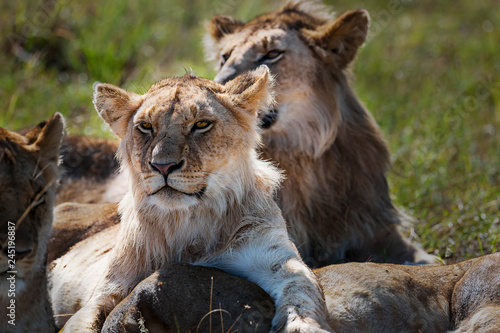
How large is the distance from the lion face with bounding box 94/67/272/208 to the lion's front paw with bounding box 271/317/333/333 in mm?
758

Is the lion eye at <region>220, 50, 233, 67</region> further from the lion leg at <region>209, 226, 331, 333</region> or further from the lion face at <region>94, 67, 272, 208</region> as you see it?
the lion leg at <region>209, 226, 331, 333</region>

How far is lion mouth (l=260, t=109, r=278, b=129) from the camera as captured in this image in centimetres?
497

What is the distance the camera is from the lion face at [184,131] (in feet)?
10.7

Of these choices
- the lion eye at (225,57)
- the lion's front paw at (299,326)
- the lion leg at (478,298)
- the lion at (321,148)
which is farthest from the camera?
the lion eye at (225,57)

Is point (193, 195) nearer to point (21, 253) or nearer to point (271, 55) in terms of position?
point (21, 253)

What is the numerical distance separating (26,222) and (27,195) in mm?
121

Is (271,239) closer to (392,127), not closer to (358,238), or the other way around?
(358,238)

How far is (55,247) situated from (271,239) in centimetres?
191

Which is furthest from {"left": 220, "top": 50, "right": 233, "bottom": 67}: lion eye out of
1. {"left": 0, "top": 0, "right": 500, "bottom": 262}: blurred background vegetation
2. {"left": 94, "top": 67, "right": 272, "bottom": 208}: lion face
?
{"left": 94, "top": 67, "right": 272, "bottom": 208}: lion face

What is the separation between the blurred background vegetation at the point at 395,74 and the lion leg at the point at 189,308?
7.12 feet

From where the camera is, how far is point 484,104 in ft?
27.4

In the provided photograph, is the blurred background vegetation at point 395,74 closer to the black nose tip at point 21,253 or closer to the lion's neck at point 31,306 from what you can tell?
the lion's neck at point 31,306

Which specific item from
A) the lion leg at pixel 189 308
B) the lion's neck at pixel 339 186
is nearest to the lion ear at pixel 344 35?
the lion's neck at pixel 339 186

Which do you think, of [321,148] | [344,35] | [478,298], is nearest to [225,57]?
[344,35]
